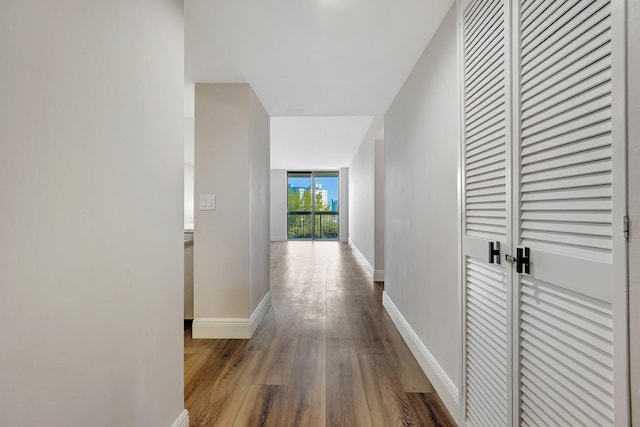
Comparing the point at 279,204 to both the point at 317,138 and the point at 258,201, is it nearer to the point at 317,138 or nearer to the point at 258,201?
the point at 317,138

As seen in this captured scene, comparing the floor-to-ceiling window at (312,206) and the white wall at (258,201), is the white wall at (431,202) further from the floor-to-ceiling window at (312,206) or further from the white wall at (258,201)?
the floor-to-ceiling window at (312,206)

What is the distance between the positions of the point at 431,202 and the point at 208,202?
187cm

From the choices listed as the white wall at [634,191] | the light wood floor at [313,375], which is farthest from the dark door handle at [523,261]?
the light wood floor at [313,375]

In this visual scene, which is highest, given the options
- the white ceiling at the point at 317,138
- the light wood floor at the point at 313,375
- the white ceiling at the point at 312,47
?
the white ceiling at the point at 317,138

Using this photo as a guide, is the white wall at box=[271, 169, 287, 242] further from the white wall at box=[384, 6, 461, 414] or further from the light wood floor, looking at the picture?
the white wall at box=[384, 6, 461, 414]

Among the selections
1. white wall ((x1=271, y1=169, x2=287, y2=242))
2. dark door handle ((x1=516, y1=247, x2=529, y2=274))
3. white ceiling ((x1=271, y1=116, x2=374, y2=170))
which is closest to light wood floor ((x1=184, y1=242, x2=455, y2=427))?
dark door handle ((x1=516, y1=247, x2=529, y2=274))

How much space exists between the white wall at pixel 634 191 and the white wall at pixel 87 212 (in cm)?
136

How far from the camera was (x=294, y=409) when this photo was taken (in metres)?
1.78

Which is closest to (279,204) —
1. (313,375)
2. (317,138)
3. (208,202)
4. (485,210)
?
(317,138)

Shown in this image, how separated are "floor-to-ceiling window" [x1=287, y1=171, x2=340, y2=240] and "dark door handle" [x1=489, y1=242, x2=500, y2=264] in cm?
968

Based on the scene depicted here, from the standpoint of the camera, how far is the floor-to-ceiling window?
11.0 m

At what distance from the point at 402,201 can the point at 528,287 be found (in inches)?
74.1

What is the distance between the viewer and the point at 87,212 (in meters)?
0.94

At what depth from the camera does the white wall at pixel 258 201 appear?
2.93 metres
